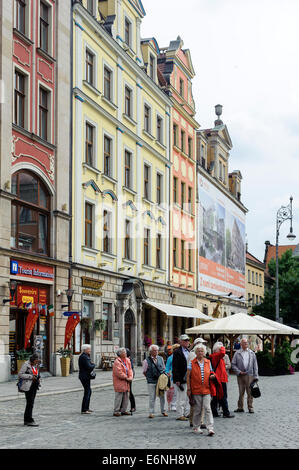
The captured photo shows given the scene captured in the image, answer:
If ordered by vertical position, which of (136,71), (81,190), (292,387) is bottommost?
(292,387)

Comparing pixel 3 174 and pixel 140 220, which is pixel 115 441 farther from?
pixel 140 220

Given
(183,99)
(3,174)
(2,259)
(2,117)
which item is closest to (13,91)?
(2,117)

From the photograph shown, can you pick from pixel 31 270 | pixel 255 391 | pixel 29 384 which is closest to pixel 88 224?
pixel 31 270

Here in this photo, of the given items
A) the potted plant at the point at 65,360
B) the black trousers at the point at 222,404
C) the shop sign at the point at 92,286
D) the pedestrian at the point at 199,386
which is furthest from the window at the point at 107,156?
the pedestrian at the point at 199,386

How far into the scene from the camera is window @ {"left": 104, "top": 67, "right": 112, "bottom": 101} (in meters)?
35.5

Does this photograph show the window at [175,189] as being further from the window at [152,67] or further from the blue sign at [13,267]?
the blue sign at [13,267]

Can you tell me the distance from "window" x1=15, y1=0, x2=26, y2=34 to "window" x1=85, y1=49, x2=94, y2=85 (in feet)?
17.9

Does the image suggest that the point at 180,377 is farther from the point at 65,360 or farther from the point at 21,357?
the point at 65,360

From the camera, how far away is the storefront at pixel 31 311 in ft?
85.5

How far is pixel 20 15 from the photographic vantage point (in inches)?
1102

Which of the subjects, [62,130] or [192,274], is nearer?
[62,130]

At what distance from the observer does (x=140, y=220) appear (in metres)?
39.2

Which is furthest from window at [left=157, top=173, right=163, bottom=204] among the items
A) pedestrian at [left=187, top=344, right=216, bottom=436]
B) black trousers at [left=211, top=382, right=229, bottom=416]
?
pedestrian at [left=187, top=344, right=216, bottom=436]
